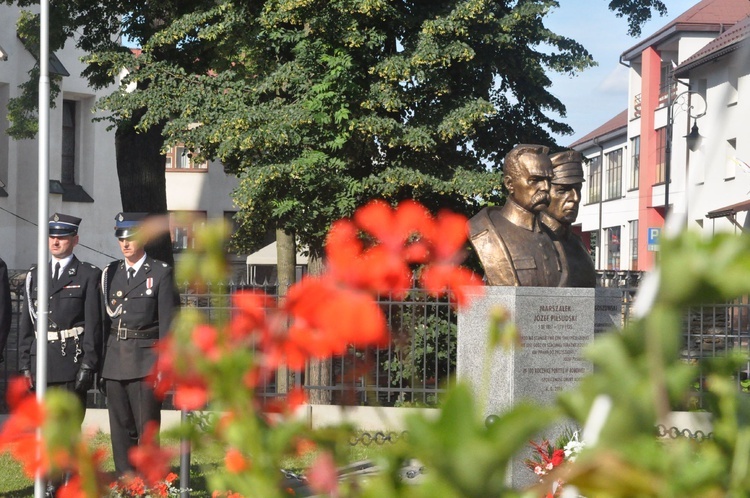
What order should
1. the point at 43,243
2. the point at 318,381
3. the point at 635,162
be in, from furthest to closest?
the point at 635,162 < the point at 318,381 < the point at 43,243

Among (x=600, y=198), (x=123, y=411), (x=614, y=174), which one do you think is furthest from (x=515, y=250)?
(x=600, y=198)

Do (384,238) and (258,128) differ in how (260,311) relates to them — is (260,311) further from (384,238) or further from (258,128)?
(258,128)

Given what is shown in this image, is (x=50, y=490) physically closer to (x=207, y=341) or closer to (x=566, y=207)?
(x=566, y=207)

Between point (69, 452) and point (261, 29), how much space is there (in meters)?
13.2

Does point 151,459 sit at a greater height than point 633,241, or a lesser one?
lesser

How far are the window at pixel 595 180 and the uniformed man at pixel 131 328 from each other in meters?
41.1

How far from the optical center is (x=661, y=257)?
56 centimetres

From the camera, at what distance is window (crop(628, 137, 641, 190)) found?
40438 millimetres

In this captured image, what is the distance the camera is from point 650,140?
3772 centimetres

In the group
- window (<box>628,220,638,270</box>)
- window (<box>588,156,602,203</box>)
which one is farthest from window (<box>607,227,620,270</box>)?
window (<box>588,156,602,203</box>)

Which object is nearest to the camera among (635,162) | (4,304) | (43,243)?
(43,243)

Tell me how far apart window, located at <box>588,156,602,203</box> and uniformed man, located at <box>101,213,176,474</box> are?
135 ft

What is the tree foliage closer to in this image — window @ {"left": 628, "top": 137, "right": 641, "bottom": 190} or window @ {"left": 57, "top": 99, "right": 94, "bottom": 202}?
window @ {"left": 57, "top": 99, "right": 94, "bottom": 202}

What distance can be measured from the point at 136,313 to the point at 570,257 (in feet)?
10.5
